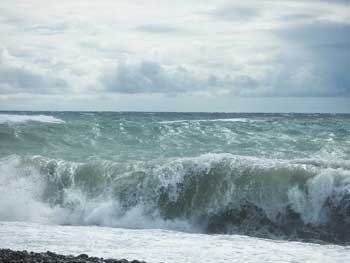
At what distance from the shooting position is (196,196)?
14.8m

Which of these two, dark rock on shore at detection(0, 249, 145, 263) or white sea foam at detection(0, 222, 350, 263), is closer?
dark rock on shore at detection(0, 249, 145, 263)

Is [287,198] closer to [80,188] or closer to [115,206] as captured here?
[115,206]

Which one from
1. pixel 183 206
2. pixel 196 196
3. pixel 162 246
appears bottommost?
pixel 162 246

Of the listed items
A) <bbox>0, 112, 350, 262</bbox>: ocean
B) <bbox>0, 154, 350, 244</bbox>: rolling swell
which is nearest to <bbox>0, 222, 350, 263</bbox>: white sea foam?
<bbox>0, 112, 350, 262</bbox>: ocean

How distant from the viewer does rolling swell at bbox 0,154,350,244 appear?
13266 mm

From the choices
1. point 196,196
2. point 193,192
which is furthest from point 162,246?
point 193,192

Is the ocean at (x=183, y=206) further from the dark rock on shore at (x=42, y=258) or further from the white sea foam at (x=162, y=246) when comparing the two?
the dark rock on shore at (x=42, y=258)

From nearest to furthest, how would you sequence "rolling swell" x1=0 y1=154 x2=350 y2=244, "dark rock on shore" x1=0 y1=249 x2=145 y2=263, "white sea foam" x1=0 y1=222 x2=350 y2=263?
"dark rock on shore" x1=0 y1=249 x2=145 y2=263
"white sea foam" x1=0 y1=222 x2=350 y2=263
"rolling swell" x1=0 y1=154 x2=350 y2=244

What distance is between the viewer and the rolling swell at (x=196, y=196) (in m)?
13.3

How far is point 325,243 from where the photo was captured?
38.5ft

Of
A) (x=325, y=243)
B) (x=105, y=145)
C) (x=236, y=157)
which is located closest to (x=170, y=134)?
(x=105, y=145)

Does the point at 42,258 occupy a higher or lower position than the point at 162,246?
higher

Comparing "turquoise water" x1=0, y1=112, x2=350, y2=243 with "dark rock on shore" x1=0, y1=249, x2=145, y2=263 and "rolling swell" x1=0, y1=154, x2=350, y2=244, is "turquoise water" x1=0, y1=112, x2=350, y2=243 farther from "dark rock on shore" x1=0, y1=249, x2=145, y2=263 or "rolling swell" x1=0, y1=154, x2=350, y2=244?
"dark rock on shore" x1=0, y1=249, x2=145, y2=263

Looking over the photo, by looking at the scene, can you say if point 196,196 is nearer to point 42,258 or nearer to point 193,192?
point 193,192
